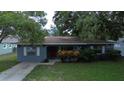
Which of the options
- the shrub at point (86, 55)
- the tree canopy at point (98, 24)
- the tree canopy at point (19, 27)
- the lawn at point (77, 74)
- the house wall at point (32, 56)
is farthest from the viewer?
the house wall at point (32, 56)

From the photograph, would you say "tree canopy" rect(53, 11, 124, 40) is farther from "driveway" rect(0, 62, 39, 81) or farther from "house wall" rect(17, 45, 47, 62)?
"driveway" rect(0, 62, 39, 81)

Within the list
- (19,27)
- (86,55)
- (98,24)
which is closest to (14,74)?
(19,27)

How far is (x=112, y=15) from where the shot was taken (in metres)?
25.8

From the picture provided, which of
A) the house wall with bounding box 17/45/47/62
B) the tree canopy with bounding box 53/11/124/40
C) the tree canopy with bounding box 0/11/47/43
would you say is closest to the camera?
the tree canopy with bounding box 0/11/47/43

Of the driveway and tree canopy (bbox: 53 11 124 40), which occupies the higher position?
tree canopy (bbox: 53 11 124 40)

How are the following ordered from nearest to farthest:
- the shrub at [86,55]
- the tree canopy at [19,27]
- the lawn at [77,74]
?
the lawn at [77,74], the tree canopy at [19,27], the shrub at [86,55]

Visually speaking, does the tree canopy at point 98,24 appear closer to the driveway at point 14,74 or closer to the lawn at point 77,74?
the lawn at point 77,74

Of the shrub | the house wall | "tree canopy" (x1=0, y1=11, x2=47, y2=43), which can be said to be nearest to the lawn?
"tree canopy" (x1=0, y1=11, x2=47, y2=43)

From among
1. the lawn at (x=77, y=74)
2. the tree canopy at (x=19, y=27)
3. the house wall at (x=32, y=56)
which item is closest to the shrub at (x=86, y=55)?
the house wall at (x=32, y=56)

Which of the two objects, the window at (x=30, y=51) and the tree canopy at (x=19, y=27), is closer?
the tree canopy at (x=19, y=27)

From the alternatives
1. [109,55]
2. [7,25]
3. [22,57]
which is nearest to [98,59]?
[109,55]

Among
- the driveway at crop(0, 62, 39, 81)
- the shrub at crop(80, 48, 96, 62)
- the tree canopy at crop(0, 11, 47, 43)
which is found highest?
the tree canopy at crop(0, 11, 47, 43)

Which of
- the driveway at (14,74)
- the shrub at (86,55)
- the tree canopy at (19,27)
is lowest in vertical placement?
the driveway at (14,74)

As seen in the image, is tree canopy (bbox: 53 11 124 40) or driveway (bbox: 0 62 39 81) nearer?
driveway (bbox: 0 62 39 81)
